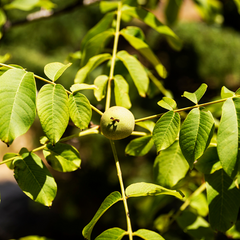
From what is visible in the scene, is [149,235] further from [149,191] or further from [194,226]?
Answer: [194,226]

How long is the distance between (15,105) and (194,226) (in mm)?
1281

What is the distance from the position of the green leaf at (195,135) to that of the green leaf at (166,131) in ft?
0.19

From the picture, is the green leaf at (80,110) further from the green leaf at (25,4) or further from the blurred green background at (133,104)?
the blurred green background at (133,104)

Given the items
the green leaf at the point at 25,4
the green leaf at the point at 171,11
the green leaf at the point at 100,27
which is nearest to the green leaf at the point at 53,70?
the green leaf at the point at 100,27

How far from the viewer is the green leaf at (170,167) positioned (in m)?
1.12

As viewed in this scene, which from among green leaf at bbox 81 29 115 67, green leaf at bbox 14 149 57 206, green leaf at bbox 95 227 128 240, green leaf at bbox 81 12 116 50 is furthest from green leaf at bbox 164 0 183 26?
green leaf at bbox 95 227 128 240

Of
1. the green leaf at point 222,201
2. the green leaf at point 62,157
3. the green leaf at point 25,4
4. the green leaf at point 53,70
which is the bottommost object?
the green leaf at point 222,201

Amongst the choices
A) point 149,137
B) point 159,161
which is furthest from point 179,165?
point 149,137

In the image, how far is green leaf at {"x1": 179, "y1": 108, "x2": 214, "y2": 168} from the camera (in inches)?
34.9

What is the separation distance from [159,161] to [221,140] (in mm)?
360

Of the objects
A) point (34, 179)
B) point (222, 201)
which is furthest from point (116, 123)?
point (222, 201)

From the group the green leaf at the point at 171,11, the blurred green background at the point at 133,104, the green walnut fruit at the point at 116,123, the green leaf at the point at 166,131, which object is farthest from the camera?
the blurred green background at the point at 133,104

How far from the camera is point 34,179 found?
995 mm

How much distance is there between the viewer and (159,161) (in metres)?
1.14
